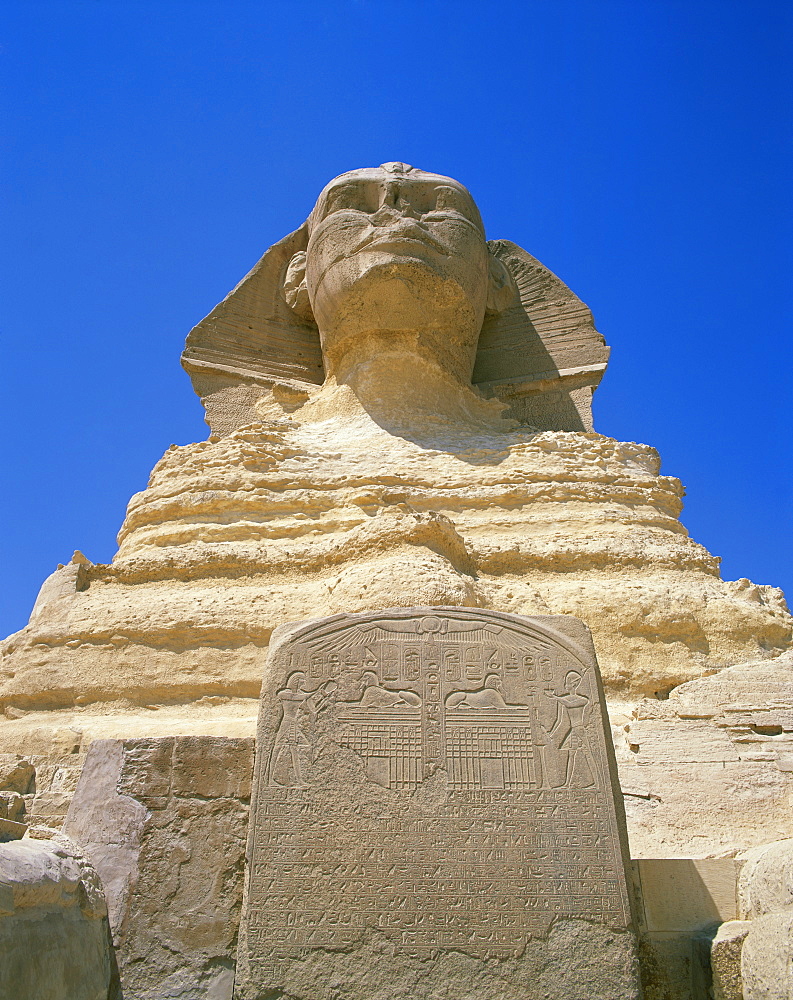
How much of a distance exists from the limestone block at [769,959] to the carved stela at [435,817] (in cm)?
37

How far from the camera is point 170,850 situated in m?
3.24

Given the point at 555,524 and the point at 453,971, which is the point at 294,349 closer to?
the point at 555,524

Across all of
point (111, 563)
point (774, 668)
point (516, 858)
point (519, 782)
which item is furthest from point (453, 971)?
point (111, 563)

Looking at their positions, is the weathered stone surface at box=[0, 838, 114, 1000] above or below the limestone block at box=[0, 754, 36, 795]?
below

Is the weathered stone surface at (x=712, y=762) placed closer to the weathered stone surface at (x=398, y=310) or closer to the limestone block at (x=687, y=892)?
the limestone block at (x=687, y=892)

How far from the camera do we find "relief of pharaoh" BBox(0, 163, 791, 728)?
195 inches

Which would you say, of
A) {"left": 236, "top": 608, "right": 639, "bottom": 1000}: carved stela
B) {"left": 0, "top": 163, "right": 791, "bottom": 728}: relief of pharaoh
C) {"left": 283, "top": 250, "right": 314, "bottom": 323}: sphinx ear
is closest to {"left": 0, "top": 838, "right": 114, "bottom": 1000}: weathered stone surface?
{"left": 236, "top": 608, "right": 639, "bottom": 1000}: carved stela

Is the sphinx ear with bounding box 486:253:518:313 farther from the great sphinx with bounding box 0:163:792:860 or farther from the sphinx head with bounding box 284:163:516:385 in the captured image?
the sphinx head with bounding box 284:163:516:385

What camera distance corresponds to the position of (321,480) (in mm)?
6133

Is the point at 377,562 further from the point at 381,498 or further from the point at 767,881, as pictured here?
the point at 767,881

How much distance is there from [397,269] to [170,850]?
5123 millimetres

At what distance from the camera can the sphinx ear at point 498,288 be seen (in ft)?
27.8

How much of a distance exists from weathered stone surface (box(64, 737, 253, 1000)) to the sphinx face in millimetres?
4693

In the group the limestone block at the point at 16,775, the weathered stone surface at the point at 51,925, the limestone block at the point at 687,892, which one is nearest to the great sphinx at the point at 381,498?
the limestone block at the point at 16,775
